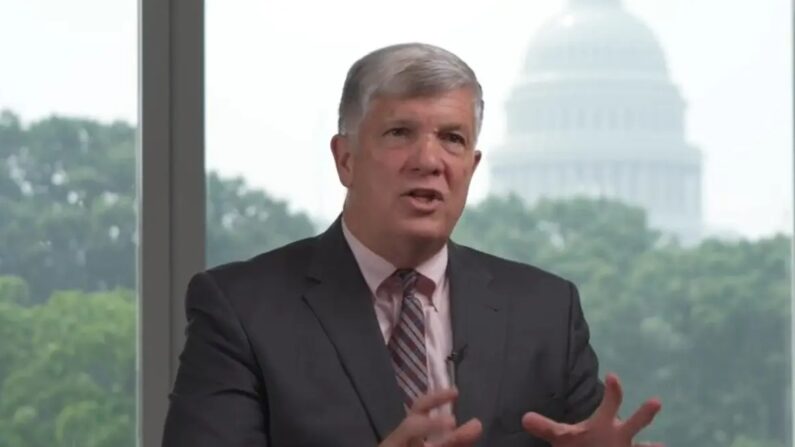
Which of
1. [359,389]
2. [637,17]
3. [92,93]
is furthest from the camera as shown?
[637,17]

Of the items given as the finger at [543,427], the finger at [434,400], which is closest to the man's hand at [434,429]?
the finger at [434,400]

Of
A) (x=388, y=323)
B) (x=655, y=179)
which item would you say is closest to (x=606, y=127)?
(x=655, y=179)

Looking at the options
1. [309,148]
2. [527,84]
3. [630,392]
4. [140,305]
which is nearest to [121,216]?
[140,305]

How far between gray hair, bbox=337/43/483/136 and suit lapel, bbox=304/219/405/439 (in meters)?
0.24

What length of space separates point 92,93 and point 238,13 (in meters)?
0.38

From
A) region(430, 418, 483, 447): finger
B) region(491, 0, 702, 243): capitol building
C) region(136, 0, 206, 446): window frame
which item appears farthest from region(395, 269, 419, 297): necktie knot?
region(491, 0, 702, 243): capitol building

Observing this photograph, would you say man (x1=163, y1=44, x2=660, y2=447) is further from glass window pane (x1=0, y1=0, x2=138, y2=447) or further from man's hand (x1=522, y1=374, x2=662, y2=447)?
glass window pane (x1=0, y1=0, x2=138, y2=447)

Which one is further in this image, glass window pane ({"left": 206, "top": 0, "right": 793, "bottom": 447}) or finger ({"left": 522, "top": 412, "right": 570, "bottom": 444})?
glass window pane ({"left": 206, "top": 0, "right": 793, "bottom": 447})

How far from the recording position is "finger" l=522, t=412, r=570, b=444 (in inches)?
86.5

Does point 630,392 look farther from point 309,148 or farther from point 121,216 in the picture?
point 121,216

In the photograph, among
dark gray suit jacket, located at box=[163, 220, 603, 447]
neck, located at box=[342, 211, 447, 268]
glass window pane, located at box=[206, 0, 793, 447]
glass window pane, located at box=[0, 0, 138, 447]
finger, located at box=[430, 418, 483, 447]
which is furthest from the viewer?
glass window pane, located at box=[206, 0, 793, 447]

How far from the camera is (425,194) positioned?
2.40 meters

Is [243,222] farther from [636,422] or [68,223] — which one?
[636,422]

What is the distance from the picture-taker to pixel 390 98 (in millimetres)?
2396
